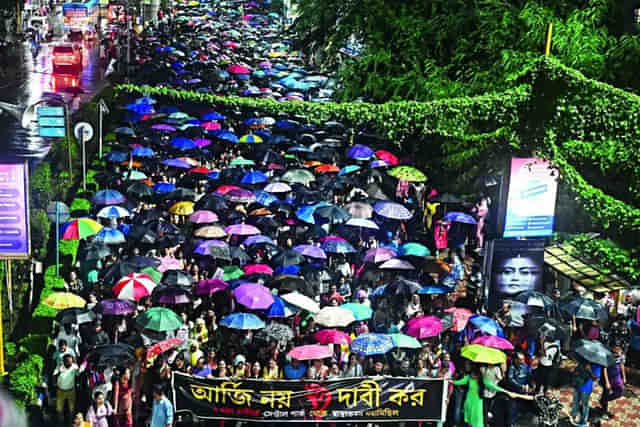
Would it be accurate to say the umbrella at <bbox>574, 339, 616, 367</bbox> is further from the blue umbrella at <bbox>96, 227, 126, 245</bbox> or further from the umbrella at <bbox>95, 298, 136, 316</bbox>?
the blue umbrella at <bbox>96, 227, 126, 245</bbox>

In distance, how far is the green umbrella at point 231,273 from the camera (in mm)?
15727

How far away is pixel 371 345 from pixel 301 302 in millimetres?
2218

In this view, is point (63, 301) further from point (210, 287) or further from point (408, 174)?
point (408, 174)

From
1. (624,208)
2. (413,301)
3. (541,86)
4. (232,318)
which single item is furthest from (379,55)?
(232,318)

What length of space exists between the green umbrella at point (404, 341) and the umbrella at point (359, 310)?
1.32m

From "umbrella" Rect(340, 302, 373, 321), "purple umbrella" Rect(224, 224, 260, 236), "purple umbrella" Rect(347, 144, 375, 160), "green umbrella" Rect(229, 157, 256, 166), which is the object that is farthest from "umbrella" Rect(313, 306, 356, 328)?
"purple umbrella" Rect(347, 144, 375, 160)

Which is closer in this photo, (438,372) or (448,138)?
(438,372)

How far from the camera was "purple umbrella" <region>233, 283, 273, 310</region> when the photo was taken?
1411 cm

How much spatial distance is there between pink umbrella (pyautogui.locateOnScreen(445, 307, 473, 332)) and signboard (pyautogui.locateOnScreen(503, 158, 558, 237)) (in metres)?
2.03

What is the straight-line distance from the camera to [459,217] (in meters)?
19.2

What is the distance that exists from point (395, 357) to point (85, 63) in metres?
33.9

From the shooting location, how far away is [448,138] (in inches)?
845

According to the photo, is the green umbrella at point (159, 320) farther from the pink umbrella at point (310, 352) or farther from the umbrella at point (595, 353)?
the umbrella at point (595, 353)

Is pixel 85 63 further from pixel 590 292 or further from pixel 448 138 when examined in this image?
pixel 590 292
